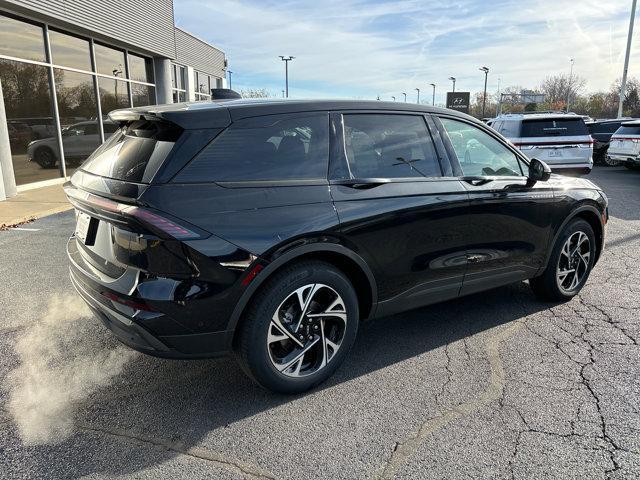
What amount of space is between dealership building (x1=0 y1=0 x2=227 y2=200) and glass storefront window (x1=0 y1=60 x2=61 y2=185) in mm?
21

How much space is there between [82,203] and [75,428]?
49.1 inches

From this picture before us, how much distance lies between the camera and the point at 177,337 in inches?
101

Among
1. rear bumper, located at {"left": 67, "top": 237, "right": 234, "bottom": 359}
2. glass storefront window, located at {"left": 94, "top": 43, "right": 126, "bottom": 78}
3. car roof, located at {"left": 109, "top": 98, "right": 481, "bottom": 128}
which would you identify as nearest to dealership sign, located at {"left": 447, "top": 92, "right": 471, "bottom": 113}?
glass storefront window, located at {"left": 94, "top": 43, "right": 126, "bottom": 78}

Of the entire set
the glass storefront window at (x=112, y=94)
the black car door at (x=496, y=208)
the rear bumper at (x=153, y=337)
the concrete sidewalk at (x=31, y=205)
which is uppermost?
the glass storefront window at (x=112, y=94)

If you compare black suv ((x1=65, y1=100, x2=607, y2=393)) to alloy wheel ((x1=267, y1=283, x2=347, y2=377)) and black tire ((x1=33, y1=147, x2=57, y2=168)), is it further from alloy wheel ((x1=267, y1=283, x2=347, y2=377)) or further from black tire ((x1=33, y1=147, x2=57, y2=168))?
black tire ((x1=33, y1=147, x2=57, y2=168))

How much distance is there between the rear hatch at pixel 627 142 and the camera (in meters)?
14.3

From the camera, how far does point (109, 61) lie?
569 inches

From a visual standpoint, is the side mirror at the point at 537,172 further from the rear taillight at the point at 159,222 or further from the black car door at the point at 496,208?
the rear taillight at the point at 159,222

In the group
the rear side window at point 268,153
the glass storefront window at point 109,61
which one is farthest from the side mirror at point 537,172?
the glass storefront window at point 109,61

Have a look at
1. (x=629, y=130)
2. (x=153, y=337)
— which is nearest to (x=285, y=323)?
(x=153, y=337)

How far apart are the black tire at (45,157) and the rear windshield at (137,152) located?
963cm

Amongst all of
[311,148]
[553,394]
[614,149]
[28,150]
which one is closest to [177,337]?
[311,148]

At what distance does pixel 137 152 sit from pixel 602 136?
66.2ft

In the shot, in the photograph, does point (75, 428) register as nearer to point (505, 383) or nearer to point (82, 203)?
point (82, 203)
